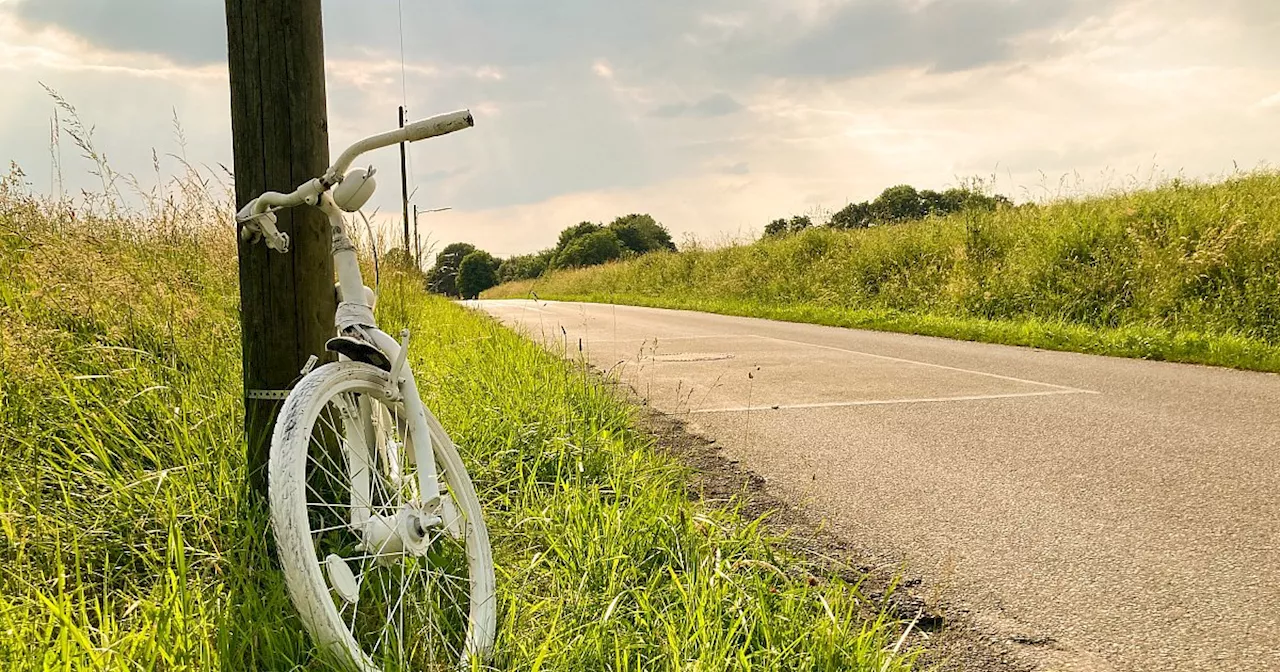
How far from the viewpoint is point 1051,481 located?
4.02 metres

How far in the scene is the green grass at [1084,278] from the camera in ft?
31.1

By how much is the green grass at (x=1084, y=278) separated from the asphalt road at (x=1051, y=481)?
210 cm

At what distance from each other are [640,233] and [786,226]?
68615 mm

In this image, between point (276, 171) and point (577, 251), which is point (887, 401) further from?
point (577, 251)

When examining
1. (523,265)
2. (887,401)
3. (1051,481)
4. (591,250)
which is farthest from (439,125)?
(523,265)

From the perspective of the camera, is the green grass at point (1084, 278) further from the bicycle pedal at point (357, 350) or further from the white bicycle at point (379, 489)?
the bicycle pedal at point (357, 350)

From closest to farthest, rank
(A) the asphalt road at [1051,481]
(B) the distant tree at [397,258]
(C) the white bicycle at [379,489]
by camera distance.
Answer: (C) the white bicycle at [379,489]
(A) the asphalt road at [1051,481]
(B) the distant tree at [397,258]

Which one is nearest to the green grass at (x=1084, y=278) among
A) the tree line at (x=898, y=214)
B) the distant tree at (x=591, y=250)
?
the tree line at (x=898, y=214)

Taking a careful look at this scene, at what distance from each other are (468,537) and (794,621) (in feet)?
3.11

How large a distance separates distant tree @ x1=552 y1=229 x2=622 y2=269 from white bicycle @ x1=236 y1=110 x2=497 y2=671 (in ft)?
242

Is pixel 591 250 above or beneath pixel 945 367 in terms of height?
above

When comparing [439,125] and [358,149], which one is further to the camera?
[358,149]

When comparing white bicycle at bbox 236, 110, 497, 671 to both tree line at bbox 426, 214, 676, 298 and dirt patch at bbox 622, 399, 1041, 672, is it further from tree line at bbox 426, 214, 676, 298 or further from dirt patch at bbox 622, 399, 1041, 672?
tree line at bbox 426, 214, 676, 298

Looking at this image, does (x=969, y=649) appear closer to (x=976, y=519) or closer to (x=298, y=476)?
(x=976, y=519)
